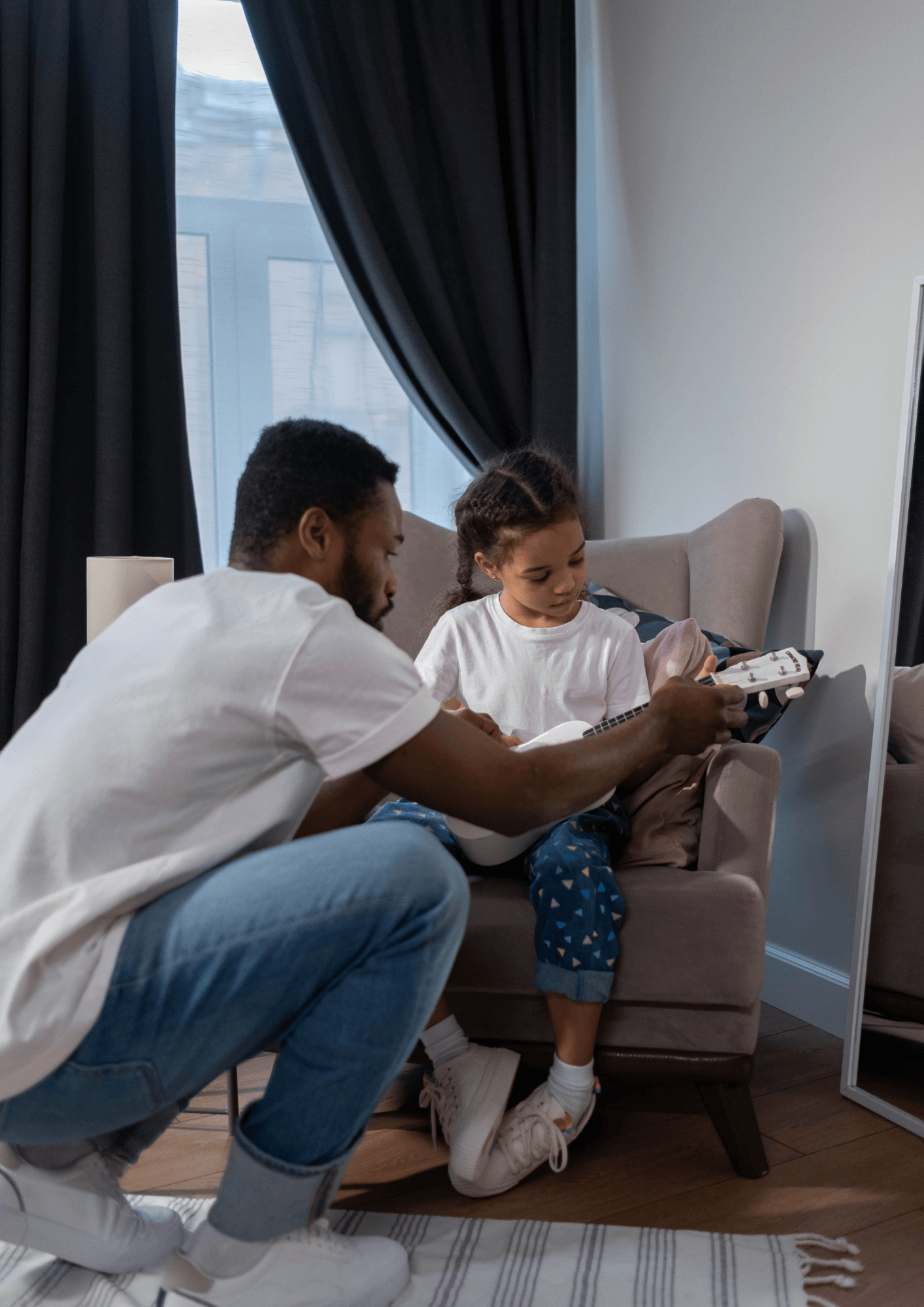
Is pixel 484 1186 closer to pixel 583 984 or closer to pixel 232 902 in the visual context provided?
pixel 583 984

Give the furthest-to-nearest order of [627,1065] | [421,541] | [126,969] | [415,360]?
[415,360], [421,541], [627,1065], [126,969]

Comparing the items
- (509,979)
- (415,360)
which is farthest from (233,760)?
(415,360)

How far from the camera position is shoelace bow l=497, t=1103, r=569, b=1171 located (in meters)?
1.25

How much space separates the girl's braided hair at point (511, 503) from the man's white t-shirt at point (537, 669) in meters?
0.13

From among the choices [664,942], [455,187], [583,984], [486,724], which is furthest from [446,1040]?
[455,187]

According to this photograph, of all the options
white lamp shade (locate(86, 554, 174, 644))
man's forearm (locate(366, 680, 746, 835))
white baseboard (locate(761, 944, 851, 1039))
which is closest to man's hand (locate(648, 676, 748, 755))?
man's forearm (locate(366, 680, 746, 835))

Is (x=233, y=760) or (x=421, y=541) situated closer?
(x=233, y=760)

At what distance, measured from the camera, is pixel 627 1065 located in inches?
51.0

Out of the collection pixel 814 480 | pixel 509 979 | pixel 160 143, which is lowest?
pixel 509 979

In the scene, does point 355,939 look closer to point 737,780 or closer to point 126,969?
point 126,969

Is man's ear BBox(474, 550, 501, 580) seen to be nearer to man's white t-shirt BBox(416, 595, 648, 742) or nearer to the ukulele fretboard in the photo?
man's white t-shirt BBox(416, 595, 648, 742)

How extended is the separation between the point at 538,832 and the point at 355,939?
51 cm

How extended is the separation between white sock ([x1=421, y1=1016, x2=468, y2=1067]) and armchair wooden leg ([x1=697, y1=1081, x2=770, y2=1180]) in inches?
12.0

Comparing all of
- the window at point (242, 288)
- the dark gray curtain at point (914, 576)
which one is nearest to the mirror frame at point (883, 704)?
the dark gray curtain at point (914, 576)
